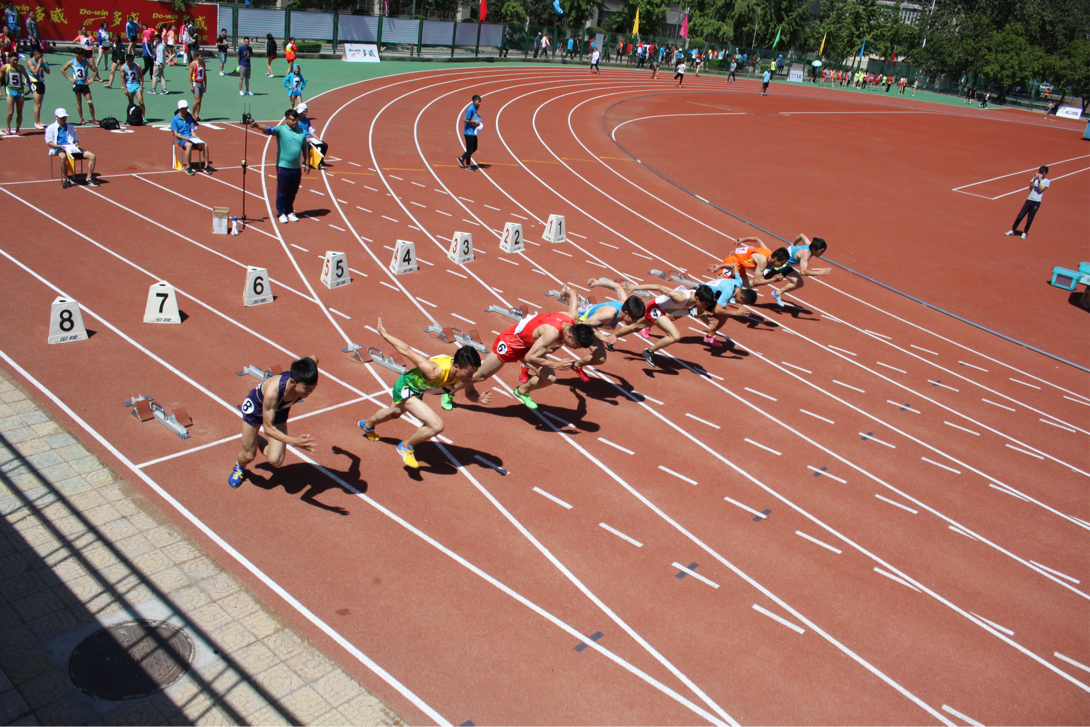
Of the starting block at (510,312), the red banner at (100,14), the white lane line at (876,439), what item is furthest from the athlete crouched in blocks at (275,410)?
the red banner at (100,14)

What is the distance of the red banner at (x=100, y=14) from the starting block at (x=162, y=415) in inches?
992

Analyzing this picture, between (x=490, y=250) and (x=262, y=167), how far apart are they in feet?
22.7

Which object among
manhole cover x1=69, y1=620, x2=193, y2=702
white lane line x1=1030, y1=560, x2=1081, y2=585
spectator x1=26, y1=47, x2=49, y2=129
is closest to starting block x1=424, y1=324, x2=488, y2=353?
manhole cover x1=69, y1=620, x2=193, y2=702

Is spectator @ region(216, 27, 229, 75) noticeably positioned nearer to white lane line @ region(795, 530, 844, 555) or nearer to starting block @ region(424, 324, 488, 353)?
starting block @ region(424, 324, 488, 353)

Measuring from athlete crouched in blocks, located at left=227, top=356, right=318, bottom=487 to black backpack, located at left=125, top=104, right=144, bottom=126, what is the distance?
16.0 metres

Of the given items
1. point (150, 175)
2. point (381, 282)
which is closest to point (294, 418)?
point (381, 282)

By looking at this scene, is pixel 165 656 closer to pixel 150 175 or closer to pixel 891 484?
pixel 891 484

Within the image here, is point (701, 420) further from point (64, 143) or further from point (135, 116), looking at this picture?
point (135, 116)

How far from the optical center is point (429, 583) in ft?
19.4

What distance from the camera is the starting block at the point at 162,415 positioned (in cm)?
727

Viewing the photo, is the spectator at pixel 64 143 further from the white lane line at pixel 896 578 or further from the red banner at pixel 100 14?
the red banner at pixel 100 14

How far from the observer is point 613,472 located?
7828 millimetres

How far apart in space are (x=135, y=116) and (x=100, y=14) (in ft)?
42.3

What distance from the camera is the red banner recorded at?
25922mm
